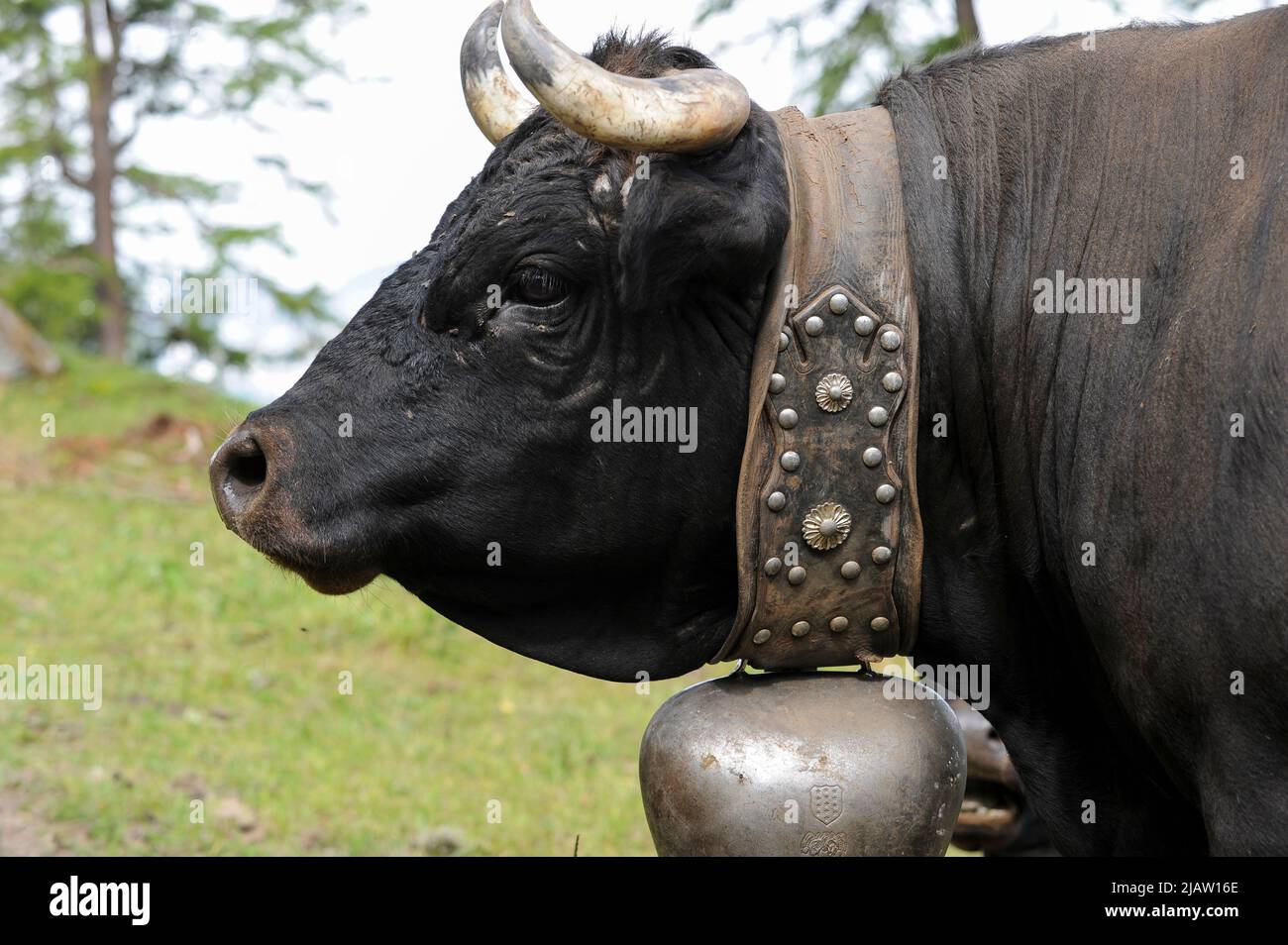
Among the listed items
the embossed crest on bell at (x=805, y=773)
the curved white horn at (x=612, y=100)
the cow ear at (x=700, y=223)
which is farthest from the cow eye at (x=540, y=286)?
the embossed crest on bell at (x=805, y=773)

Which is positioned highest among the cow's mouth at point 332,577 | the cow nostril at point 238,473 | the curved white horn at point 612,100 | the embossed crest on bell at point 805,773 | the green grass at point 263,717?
the curved white horn at point 612,100

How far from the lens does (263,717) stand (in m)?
7.25

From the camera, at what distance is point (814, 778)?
2678 millimetres

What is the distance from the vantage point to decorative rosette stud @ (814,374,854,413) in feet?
8.65

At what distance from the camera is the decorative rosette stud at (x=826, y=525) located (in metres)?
2.66

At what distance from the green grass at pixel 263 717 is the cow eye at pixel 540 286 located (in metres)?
0.88

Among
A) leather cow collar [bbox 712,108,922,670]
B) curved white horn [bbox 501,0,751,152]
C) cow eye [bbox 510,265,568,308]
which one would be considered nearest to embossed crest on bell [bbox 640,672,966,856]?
leather cow collar [bbox 712,108,922,670]

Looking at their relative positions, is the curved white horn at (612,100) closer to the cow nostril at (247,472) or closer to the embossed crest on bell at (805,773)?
the cow nostril at (247,472)

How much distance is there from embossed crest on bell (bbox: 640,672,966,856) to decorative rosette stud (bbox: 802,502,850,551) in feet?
1.13

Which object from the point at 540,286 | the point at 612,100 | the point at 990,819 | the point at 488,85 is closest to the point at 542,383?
the point at 540,286

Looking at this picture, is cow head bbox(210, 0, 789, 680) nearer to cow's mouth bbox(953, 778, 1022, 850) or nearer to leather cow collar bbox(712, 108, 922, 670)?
leather cow collar bbox(712, 108, 922, 670)

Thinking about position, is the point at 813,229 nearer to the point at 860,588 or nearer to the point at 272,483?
the point at 860,588
